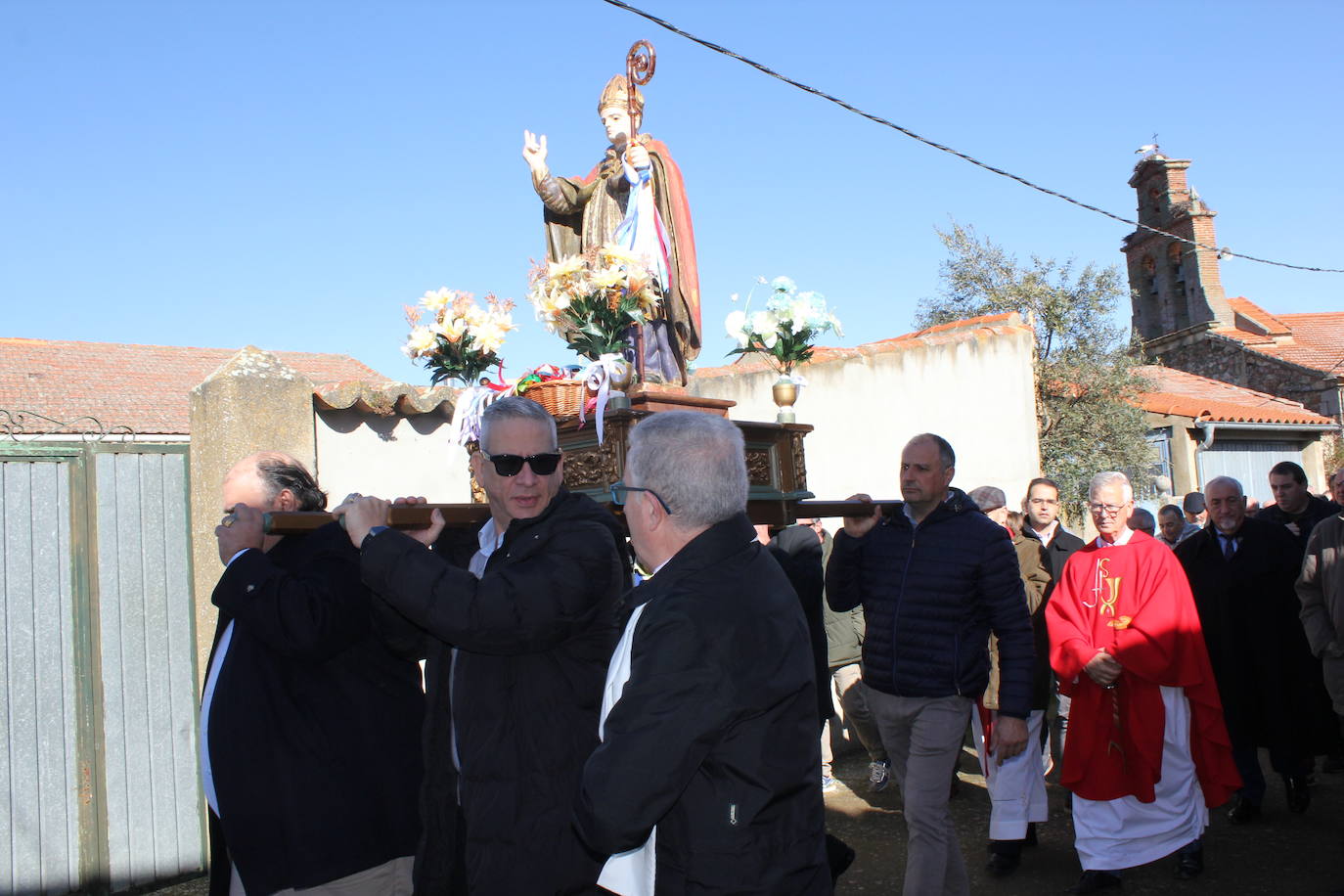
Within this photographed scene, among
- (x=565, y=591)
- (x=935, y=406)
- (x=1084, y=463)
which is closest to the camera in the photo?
(x=565, y=591)

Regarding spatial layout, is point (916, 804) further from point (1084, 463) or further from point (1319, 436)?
point (1319, 436)

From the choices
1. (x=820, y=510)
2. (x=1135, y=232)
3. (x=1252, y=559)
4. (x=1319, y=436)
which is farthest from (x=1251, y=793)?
(x=1135, y=232)

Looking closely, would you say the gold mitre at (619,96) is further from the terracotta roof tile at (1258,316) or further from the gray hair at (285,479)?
the terracotta roof tile at (1258,316)

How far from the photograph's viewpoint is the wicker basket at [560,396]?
421cm

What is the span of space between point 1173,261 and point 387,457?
34587 millimetres

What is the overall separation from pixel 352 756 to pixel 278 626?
1.36 feet

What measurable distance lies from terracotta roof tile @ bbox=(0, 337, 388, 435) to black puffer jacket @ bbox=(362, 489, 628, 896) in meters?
19.4

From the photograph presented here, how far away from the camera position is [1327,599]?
18.4ft

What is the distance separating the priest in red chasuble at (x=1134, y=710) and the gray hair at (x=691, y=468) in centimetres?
357

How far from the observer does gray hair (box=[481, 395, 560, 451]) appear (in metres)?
2.91

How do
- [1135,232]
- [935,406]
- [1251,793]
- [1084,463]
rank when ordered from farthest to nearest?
[1135,232]
[1084,463]
[935,406]
[1251,793]

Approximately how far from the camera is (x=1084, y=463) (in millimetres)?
17984

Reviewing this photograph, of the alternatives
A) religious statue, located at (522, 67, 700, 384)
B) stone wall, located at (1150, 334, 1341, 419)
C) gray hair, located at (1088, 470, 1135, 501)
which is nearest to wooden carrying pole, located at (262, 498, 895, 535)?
religious statue, located at (522, 67, 700, 384)

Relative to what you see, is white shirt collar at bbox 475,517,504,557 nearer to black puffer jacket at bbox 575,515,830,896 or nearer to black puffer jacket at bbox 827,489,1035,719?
black puffer jacket at bbox 575,515,830,896
